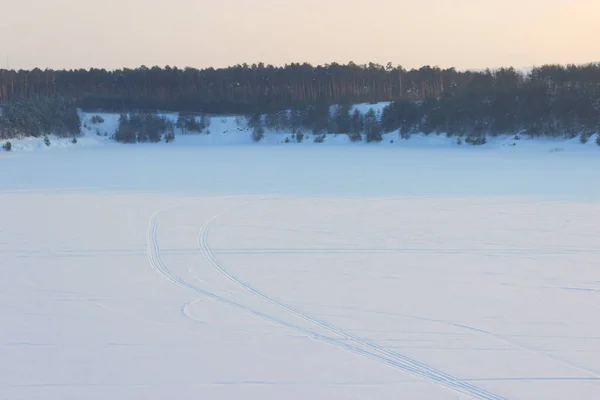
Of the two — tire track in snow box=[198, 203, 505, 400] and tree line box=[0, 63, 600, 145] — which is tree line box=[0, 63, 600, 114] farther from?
tire track in snow box=[198, 203, 505, 400]

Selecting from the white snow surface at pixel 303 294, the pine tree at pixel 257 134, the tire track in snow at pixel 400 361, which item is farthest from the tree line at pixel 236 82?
the tire track in snow at pixel 400 361

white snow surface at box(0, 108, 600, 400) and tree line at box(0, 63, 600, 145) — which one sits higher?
tree line at box(0, 63, 600, 145)

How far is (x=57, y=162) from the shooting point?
25562mm

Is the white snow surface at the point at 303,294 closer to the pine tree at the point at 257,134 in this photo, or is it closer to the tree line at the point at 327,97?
the tree line at the point at 327,97

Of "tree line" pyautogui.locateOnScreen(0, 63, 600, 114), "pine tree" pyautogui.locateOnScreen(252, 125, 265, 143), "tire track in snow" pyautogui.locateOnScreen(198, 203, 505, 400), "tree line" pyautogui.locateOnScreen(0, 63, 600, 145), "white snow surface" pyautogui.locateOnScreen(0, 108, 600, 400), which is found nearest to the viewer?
"tire track in snow" pyautogui.locateOnScreen(198, 203, 505, 400)

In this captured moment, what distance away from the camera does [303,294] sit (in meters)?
6.70

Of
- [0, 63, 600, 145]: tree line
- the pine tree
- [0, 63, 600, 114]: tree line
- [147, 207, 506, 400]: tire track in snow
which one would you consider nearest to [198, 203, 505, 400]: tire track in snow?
[147, 207, 506, 400]: tire track in snow

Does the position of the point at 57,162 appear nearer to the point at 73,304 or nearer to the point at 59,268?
the point at 59,268

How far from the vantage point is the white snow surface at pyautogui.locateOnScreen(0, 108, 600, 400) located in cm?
461

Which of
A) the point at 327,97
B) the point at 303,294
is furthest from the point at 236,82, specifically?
the point at 303,294

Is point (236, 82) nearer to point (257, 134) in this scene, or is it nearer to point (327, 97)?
point (327, 97)

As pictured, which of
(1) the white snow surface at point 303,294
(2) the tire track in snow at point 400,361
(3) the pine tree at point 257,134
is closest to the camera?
(2) the tire track in snow at point 400,361

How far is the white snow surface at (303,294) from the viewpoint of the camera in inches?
182

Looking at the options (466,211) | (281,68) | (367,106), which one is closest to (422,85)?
(281,68)
